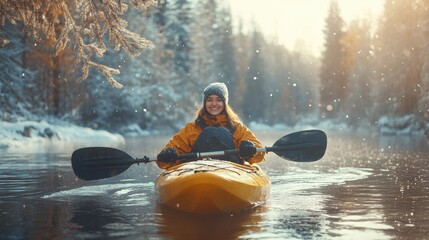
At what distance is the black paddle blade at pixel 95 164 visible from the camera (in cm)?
944

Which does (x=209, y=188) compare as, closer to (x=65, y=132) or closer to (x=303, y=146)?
(x=303, y=146)

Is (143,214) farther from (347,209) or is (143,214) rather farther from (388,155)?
(388,155)

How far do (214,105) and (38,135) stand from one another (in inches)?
845

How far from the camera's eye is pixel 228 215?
7750 millimetres

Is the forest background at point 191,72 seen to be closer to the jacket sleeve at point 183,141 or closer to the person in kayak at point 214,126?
the person in kayak at point 214,126

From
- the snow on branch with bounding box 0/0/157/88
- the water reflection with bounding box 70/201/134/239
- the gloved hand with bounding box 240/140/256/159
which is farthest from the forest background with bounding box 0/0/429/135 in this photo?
the water reflection with bounding box 70/201/134/239

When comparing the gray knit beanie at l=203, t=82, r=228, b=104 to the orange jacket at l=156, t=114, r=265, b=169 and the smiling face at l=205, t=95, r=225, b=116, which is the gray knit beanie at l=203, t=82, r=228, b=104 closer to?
the smiling face at l=205, t=95, r=225, b=116

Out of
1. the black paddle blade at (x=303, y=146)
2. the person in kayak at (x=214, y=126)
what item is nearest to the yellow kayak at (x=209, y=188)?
the person in kayak at (x=214, y=126)

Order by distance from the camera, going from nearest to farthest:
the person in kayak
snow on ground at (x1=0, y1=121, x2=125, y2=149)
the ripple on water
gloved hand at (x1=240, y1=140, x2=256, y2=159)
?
gloved hand at (x1=240, y1=140, x2=256, y2=159)
the ripple on water
the person in kayak
snow on ground at (x1=0, y1=121, x2=125, y2=149)

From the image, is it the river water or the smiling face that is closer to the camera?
the river water

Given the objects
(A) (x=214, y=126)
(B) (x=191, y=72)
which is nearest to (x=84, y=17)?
(A) (x=214, y=126)

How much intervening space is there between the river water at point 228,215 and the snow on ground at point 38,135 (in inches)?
493

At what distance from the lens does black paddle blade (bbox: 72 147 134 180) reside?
9.44 metres

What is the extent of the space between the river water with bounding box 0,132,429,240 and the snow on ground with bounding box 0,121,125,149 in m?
12.5
